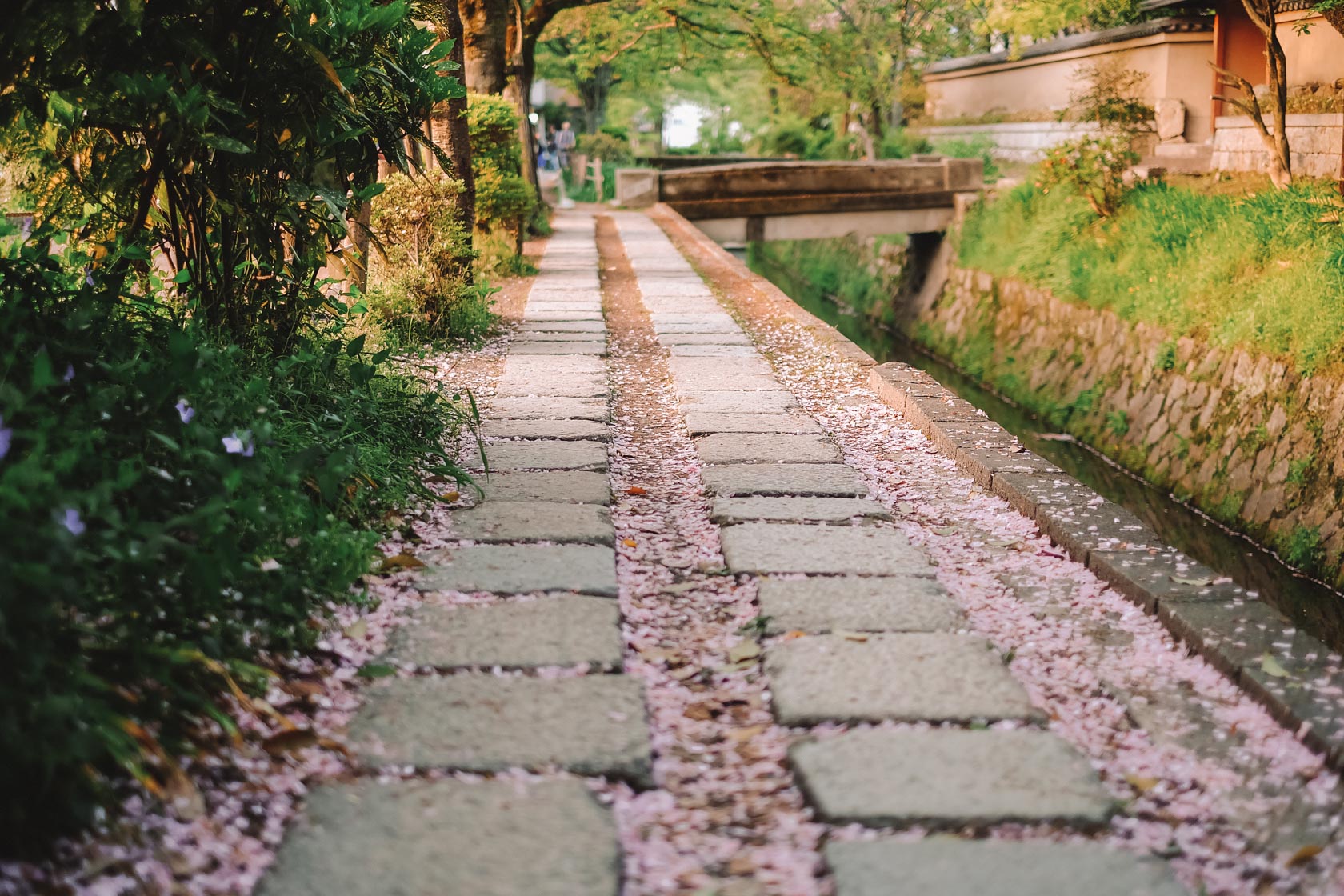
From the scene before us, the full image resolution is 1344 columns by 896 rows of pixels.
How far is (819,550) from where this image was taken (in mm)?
3303

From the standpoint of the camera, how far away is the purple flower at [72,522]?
192cm

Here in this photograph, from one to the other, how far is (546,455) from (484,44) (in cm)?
897

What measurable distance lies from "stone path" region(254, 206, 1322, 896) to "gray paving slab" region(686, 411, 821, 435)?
0.87 metres

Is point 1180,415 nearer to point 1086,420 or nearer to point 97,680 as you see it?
point 1086,420

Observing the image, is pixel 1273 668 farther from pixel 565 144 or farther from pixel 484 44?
pixel 565 144

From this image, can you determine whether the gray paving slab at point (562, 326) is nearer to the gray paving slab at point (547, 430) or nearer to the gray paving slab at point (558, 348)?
the gray paving slab at point (558, 348)

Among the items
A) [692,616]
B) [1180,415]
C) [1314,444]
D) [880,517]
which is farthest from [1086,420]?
[692,616]

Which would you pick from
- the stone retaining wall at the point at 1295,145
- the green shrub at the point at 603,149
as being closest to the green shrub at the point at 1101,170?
the stone retaining wall at the point at 1295,145

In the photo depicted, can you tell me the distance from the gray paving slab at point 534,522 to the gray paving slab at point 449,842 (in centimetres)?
135

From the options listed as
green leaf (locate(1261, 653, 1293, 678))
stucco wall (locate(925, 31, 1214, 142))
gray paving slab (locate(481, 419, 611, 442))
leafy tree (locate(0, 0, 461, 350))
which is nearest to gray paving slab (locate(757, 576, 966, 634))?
green leaf (locate(1261, 653, 1293, 678))

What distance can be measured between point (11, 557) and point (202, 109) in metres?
1.91

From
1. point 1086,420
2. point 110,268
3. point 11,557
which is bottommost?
point 1086,420

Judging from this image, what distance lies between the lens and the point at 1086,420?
1127cm

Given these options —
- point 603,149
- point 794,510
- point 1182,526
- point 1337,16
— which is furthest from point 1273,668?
point 603,149
